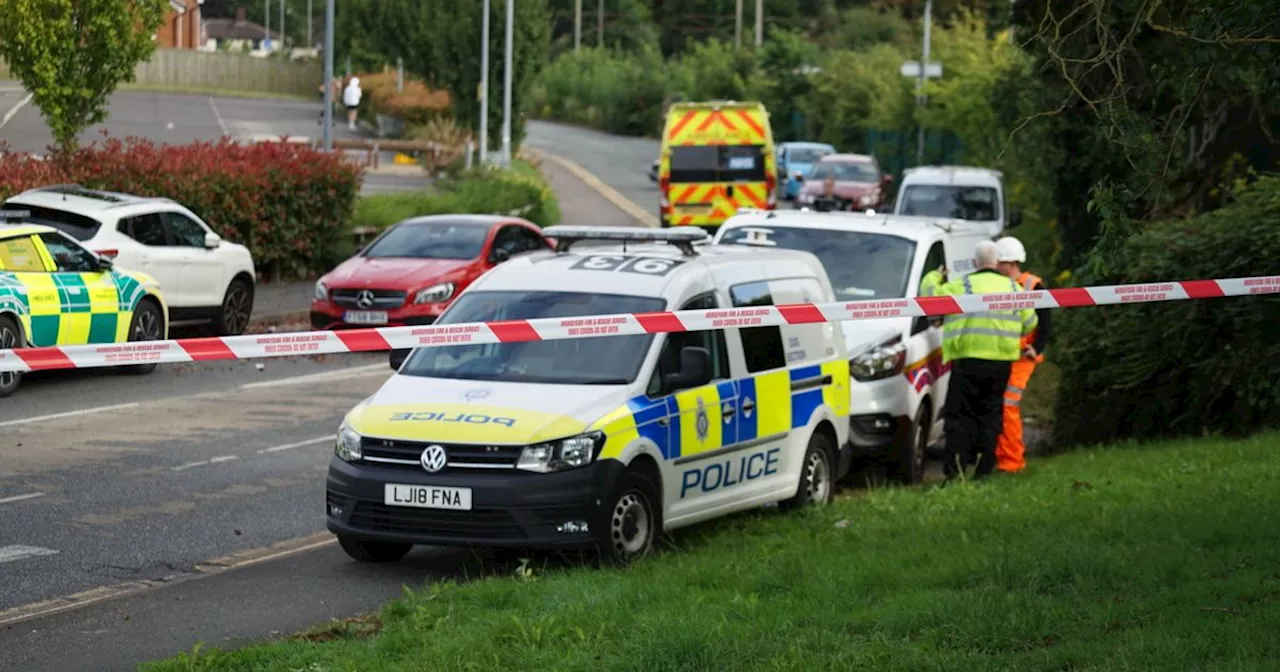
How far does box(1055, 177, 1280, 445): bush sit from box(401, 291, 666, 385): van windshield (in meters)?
4.27

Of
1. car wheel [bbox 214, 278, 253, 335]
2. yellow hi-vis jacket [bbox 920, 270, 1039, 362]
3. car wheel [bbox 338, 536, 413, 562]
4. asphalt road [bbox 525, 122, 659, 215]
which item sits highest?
yellow hi-vis jacket [bbox 920, 270, 1039, 362]

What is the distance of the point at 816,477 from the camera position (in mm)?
11945

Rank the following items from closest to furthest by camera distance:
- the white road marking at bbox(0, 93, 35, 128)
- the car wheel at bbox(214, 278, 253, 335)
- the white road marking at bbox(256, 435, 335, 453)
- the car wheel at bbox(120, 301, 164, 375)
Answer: the white road marking at bbox(256, 435, 335, 453) < the car wheel at bbox(120, 301, 164, 375) < the car wheel at bbox(214, 278, 253, 335) < the white road marking at bbox(0, 93, 35, 128)

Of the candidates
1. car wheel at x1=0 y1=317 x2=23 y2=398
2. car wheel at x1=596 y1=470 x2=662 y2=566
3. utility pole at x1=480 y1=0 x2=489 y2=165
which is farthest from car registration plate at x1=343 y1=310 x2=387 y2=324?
utility pole at x1=480 y1=0 x2=489 y2=165

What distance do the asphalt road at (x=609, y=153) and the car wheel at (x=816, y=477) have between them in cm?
3921

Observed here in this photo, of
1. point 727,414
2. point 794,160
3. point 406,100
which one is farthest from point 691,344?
point 406,100

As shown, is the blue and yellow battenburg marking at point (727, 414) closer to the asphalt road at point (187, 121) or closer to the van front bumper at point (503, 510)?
the van front bumper at point (503, 510)

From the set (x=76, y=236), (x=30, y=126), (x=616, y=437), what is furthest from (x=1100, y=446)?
(x=30, y=126)

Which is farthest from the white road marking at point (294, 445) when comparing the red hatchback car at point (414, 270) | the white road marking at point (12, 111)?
the white road marking at point (12, 111)

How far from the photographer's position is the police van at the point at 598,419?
9.51 m

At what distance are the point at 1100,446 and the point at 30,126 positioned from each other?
4771cm

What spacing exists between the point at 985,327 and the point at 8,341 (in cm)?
846

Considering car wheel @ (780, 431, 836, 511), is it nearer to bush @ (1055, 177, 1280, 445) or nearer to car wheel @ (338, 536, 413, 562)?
car wheel @ (338, 536, 413, 562)

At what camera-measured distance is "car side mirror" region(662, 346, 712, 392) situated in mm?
10188
